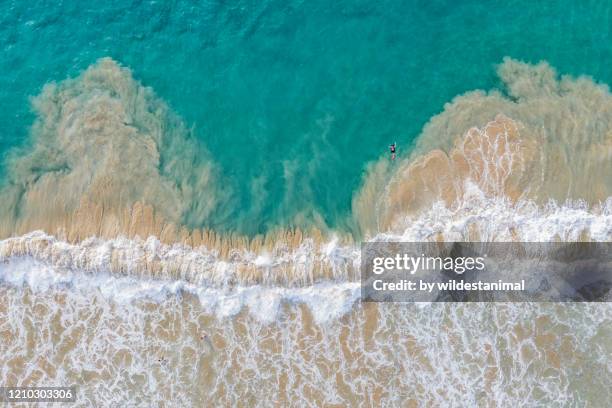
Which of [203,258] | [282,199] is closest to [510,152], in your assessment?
[282,199]

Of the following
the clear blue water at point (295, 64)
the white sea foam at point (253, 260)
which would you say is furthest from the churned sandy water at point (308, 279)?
the clear blue water at point (295, 64)

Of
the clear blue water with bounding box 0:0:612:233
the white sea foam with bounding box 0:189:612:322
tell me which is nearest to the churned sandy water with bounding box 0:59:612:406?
the white sea foam with bounding box 0:189:612:322

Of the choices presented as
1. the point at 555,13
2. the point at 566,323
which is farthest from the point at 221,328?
the point at 555,13

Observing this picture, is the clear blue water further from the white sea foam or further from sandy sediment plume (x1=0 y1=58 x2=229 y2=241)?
the white sea foam

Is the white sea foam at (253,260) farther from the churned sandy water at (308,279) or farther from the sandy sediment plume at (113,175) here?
the sandy sediment plume at (113,175)

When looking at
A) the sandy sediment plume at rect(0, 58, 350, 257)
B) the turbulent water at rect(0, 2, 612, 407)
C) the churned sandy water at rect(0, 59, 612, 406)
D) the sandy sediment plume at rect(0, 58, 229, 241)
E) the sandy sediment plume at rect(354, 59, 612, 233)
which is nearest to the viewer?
the churned sandy water at rect(0, 59, 612, 406)

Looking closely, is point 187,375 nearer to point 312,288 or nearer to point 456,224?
point 312,288
